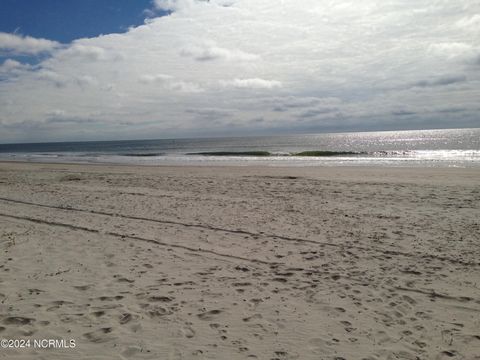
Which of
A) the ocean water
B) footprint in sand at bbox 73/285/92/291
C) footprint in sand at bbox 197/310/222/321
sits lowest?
footprint in sand at bbox 197/310/222/321

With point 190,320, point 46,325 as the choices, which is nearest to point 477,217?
point 190,320

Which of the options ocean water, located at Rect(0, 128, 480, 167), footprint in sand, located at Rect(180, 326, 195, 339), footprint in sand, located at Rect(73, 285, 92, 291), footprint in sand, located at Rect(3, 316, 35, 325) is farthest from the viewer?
ocean water, located at Rect(0, 128, 480, 167)

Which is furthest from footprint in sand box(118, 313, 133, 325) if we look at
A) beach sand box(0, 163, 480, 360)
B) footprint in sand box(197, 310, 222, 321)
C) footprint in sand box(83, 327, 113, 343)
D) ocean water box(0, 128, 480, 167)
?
ocean water box(0, 128, 480, 167)

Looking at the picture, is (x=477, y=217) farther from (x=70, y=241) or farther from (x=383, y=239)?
(x=70, y=241)

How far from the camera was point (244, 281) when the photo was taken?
509cm

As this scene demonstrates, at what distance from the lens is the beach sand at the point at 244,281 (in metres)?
3.62

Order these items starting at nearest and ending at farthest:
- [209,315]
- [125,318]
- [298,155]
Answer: [125,318]
[209,315]
[298,155]

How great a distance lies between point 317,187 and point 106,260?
1001 cm

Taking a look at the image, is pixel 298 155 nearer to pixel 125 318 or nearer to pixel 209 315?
pixel 209 315

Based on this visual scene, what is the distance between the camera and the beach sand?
362cm

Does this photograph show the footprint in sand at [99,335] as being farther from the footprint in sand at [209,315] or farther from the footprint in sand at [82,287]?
the footprint in sand at [82,287]

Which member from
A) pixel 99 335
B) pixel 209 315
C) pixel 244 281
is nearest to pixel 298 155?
pixel 244 281

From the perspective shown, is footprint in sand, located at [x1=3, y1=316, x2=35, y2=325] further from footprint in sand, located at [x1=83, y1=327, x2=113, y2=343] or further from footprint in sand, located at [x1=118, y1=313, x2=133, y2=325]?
footprint in sand, located at [x1=118, y1=313, x2=133, y2=325]

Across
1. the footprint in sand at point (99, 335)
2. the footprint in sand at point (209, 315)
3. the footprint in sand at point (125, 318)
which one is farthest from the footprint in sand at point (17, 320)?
the footprint in sand at point (209, 315)
